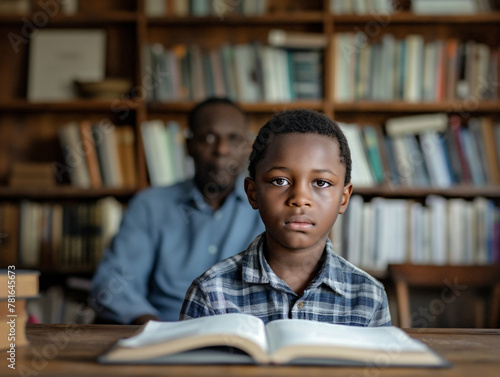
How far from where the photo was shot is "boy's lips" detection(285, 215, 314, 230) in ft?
3.18

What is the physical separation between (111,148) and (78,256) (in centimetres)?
49

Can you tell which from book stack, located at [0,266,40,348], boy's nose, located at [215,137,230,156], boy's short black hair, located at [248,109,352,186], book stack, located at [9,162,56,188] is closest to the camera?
book stack, located at [0,266,40,348]

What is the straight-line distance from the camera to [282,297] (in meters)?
1.04

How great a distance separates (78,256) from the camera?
98.6 inches

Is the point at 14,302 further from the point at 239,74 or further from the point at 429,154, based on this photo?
the point at 429,154

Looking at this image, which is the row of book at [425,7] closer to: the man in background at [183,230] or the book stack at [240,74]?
the book stack at [240,74]

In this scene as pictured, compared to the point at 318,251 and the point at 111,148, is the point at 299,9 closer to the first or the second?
the point at 111,148

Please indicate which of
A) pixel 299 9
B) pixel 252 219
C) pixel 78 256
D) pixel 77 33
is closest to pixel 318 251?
pixel 252 219

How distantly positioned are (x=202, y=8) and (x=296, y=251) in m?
1.79

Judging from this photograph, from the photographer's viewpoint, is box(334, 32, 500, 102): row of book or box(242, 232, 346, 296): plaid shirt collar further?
box(334, 32, 500, 102): row of book

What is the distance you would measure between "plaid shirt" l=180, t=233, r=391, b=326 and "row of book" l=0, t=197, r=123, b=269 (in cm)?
155

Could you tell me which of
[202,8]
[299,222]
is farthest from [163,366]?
[202,8]

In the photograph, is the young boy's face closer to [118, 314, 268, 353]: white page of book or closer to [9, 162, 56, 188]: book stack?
[118, 314, 268, 353]: white page of book

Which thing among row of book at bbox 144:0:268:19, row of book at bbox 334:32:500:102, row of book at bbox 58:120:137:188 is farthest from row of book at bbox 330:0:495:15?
row of book at bbox 58:120:137:188
